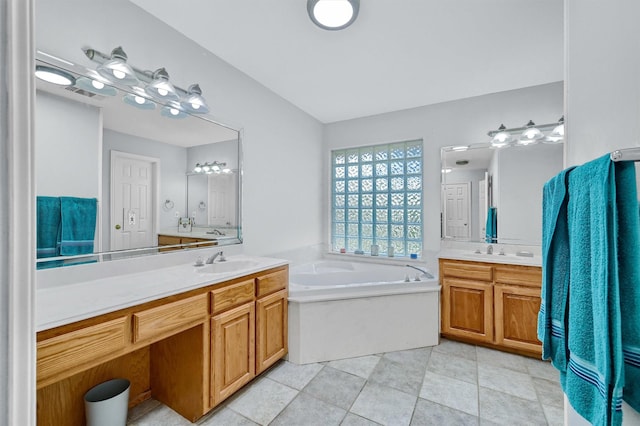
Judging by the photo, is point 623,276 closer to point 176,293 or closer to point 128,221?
point 176,293

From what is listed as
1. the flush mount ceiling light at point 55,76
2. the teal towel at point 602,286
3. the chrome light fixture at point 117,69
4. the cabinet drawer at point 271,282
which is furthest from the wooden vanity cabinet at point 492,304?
the flush mount ceiling light at point 55,76

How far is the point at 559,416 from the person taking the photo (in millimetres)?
1724

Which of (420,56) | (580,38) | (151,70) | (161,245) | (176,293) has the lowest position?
(176,293)

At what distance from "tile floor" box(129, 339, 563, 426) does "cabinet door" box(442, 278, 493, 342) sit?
246 mm

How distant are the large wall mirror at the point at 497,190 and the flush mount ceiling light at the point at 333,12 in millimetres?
1994

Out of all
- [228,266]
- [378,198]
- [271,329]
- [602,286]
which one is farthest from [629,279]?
[378,198]

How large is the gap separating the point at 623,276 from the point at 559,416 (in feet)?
6.02

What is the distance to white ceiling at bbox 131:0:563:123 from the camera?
1.83 metres

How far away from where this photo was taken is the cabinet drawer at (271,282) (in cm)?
202

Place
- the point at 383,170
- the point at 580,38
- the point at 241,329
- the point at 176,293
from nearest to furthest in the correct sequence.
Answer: the point at 580,38 < the point at 176,293 < the point at 241,329 < the point at 383,170

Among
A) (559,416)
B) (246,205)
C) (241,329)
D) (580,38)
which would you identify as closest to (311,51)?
(246,205)

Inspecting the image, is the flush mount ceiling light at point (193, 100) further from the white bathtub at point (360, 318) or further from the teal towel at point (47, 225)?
the white bathtub at point (360, 318)

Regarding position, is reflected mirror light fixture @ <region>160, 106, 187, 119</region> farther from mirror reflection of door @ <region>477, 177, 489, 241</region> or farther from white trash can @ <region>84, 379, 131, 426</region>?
mirror reflection of door @ <region>477, 177, 489, 241</region>

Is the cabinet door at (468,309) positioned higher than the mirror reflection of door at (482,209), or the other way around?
the mirror reflection of door at (482,209)
